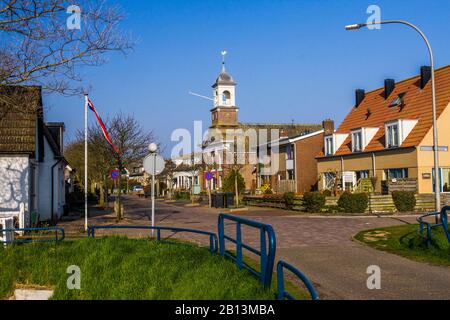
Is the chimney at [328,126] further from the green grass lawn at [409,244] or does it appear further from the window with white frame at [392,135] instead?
the green grass lawn at [409,244]

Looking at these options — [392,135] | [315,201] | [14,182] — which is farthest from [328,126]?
[14,182]

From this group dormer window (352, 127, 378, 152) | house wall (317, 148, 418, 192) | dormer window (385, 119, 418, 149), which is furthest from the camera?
dormer window (352, 127, 378, 152)

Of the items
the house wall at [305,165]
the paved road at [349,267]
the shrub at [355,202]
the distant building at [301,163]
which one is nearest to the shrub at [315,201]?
the shrub at [355,202]

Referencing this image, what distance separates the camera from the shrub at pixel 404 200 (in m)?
30.0

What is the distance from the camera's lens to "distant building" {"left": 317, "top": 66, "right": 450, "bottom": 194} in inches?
1291

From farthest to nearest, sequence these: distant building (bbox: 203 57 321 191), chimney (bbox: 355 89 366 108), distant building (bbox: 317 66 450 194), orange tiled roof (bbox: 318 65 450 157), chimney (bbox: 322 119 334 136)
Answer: distant building (bbox: 203 57 321 191) → chimney (bbox: 322 119 334 136) → chimney (bbox: 355 89 366 108) → orange tiled roof (bbox: 318 65 450 157) → distant building (bbox: 317 66 450 194)

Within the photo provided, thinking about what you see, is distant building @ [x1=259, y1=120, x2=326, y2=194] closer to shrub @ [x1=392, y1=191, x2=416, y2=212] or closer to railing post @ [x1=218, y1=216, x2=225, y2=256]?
shrub @ [x1=392, y1=191, x2=416, y2=212]

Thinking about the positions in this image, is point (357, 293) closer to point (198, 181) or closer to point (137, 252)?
point (137, 252)

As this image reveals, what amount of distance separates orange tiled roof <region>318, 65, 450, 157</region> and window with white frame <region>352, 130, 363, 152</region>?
0.76 meters

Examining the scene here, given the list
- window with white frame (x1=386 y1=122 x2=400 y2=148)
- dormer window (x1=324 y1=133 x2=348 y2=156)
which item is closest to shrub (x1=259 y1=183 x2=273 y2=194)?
dormer window (x1=324 y1=133 x2=348 y2=156)

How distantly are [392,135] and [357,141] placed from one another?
475 cm
